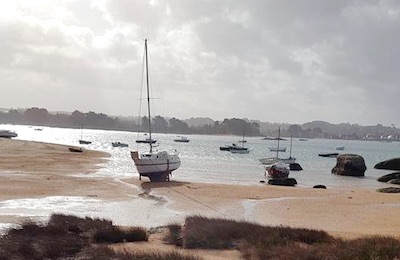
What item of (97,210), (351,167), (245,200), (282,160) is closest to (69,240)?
(97,210)

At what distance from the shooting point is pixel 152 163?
3844cm

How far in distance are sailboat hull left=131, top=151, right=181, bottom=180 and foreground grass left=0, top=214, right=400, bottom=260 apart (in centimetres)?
2123

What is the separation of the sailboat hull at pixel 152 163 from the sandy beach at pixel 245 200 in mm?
914

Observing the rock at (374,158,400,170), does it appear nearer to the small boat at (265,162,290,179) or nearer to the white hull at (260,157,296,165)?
the white hull at (260,157,296,165)

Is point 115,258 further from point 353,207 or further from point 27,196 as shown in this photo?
point 353,207

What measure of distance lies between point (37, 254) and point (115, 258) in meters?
2.06

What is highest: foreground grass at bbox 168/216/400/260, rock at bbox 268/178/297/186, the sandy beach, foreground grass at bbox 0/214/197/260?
foreground grass at bbox 168/216/400/260

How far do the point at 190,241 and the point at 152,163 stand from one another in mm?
24504

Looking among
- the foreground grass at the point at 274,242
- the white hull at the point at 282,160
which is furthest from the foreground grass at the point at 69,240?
the white hull at the point at 282,160

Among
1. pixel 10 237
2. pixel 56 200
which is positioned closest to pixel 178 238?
pixel 10 237

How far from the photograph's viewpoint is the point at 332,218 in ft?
73.9

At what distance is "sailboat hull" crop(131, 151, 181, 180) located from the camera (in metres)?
38.1

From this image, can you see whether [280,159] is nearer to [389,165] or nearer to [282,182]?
[389,165]

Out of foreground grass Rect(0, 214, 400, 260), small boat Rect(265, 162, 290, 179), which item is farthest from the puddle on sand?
small boat Rect(265, 162, 290, 179)
